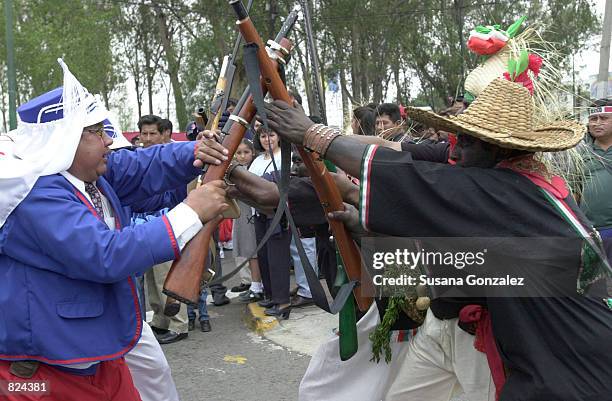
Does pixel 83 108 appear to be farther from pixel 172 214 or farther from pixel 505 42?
pixel 505 42

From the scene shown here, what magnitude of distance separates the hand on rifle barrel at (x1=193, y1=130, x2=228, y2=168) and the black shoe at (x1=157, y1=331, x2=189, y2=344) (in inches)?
157

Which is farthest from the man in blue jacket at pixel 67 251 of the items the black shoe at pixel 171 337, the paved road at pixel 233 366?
the black shoe at pixel 171 337

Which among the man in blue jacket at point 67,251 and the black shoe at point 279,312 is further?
the black shoe at point 279,312

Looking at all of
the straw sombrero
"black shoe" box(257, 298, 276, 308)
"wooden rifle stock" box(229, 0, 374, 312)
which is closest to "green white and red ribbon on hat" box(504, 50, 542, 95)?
the straw sombrero

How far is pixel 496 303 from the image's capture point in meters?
2.42

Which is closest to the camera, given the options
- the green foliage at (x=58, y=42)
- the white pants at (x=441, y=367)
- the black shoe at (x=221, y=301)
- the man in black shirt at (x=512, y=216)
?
the man in black shirt at (x=512, y=216)

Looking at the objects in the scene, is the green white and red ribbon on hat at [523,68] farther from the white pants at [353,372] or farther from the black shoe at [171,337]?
the black shoe at [171,337]

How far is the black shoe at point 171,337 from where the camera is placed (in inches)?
258

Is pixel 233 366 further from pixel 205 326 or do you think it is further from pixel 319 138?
pixel 319 138

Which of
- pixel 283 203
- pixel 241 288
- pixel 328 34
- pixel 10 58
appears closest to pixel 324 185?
pixel 283 203

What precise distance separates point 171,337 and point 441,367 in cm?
394

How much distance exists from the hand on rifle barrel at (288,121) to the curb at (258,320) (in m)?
4.43

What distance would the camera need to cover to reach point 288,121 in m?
2.58

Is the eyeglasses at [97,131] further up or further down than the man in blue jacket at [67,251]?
further up
